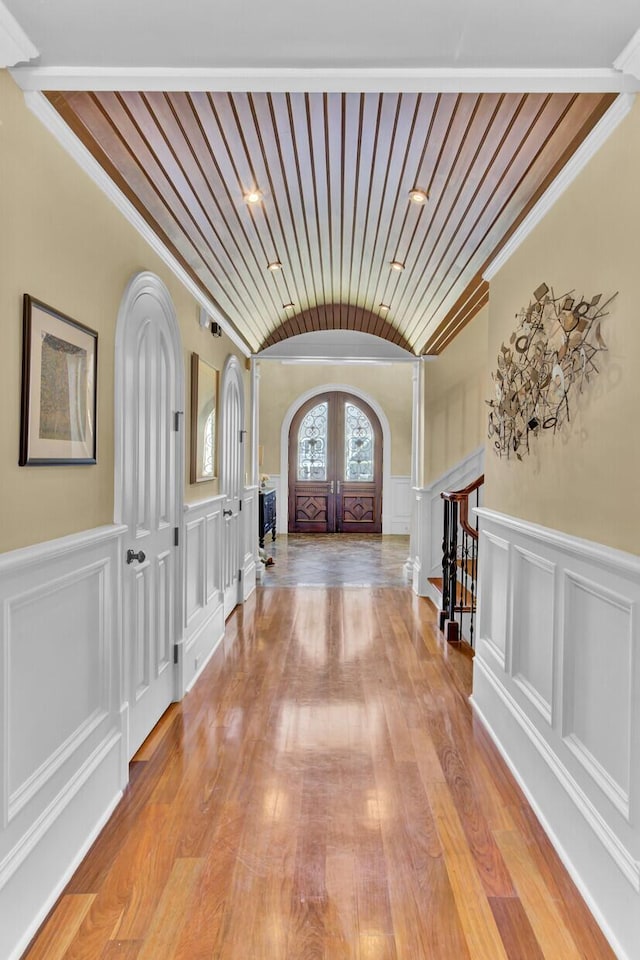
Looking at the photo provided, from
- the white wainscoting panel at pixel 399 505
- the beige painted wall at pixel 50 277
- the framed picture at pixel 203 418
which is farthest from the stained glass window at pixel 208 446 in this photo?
the white wainscoting panel at pixel 399 505

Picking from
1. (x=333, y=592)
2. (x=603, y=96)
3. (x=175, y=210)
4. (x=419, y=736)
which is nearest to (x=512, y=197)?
(x=603, y=96)

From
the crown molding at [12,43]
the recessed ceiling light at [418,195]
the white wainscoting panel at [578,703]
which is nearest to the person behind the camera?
the crown molding at [12,43]

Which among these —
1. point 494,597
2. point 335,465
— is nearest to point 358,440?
point 335,465

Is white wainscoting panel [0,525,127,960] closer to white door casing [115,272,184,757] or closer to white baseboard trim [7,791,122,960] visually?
white baseboard trim [7,791,122,960]

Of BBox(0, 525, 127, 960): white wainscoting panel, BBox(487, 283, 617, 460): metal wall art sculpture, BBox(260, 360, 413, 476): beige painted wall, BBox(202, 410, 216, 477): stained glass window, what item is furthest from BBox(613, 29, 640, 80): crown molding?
BBox(260, 360, 413, 476): beige painted wall

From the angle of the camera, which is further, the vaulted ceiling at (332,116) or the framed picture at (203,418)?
the framed picture at (203,418)

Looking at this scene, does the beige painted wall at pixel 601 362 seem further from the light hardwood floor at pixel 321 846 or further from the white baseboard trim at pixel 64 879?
the white baseboard trim at pixel 64 879

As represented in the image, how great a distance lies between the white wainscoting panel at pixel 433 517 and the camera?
19.6 feet

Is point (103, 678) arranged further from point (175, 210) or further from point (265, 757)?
point (175, 210)

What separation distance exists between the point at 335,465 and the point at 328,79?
9.20 m

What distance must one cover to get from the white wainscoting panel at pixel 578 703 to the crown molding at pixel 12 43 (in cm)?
201

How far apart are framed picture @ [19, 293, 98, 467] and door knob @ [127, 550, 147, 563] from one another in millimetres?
530

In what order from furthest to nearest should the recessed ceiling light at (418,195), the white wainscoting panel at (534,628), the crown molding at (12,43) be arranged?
the recessed ceiling light at (418,195) < the white wainscoting panel at (534,628) < the crown molding at (12,43)

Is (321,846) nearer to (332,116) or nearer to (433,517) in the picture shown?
(332,116)
